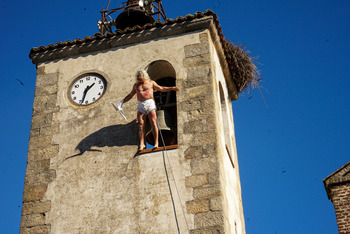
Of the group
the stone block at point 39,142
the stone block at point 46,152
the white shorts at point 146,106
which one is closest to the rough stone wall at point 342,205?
the white shorts at point 146,106

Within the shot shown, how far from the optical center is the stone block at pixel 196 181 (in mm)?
9805

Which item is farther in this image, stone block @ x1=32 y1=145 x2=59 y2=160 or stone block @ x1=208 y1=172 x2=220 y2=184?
stone block @ x1=32 y1=145 x2=59 y2=160

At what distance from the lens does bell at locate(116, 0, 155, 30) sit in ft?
42.7

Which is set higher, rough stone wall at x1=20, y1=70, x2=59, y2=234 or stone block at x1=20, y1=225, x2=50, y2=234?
rough stone wall at x1=20, y1=70, x2=59, y2=234

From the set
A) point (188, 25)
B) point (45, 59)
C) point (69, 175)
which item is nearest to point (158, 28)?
point (188, 25)

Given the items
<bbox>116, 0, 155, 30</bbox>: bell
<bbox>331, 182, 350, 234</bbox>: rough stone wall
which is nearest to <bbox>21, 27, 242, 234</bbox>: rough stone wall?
<bbox>116, 0, 155, 30</bbox>: bell

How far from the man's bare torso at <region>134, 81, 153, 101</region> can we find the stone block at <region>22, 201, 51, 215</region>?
7.59ft

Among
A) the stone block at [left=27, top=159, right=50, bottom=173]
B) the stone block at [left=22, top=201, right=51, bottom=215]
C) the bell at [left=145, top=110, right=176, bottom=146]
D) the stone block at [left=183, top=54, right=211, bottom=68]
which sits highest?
the stone block at [left=183, top=54, right=211, bottom=68]

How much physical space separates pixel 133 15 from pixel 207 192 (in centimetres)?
495

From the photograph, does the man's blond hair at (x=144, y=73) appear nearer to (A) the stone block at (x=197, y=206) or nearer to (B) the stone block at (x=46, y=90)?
(B) the stone block at (x=46, y=90)

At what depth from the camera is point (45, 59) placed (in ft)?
40.0

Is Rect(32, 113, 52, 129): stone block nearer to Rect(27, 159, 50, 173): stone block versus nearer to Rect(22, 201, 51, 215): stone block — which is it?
Rect(27, 159, 50, 173): stone block

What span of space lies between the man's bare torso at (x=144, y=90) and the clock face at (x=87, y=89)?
92 centimetres

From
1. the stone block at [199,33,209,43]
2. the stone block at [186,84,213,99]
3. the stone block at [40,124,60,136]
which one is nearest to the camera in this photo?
the stone block at [186,84,213,99]
